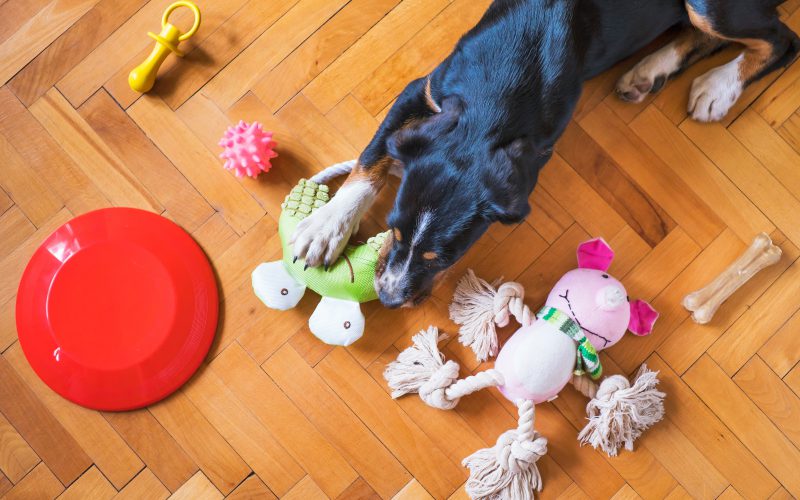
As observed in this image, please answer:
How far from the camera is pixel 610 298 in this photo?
6.13ft

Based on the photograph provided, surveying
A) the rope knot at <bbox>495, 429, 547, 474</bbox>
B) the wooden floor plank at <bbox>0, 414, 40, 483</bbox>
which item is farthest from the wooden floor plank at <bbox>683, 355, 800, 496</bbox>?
the wooden floor plank at <bbox>0, 414, 40, 483</bbox>

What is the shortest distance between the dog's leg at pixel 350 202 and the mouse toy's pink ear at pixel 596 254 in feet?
2.09

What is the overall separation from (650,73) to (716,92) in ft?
0.70

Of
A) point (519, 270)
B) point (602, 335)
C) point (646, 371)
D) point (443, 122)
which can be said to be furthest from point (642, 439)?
point (443, 122)

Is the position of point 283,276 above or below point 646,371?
above

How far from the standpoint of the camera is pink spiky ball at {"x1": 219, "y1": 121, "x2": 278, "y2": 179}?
6.57 ft

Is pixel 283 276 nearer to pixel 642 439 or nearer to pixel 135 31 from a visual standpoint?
pixel 135 31

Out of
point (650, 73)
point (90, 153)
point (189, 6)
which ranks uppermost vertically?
point (189, 6)

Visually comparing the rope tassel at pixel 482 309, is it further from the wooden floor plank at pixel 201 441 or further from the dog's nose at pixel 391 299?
the wooden floor plank at pixel 201 441

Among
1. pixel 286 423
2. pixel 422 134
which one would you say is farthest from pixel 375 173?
pixel 286 423

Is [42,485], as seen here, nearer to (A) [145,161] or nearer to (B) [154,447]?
(B) [154,447]

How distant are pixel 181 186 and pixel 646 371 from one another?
153 centimetres

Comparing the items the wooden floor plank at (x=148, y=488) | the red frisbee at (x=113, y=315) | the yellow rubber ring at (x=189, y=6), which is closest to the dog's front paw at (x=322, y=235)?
the red frisbee at (x=113, y=315)

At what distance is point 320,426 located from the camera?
206cm
